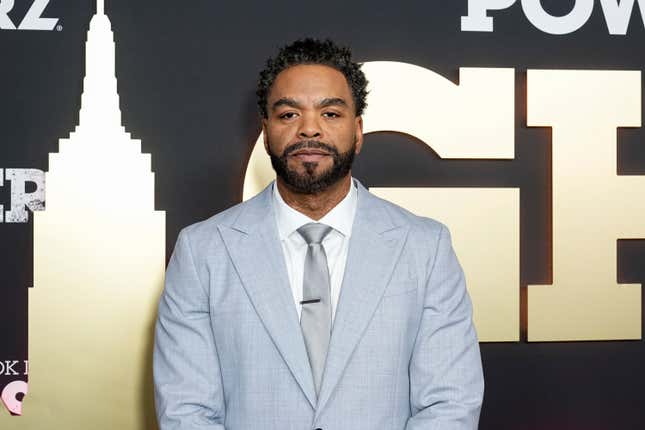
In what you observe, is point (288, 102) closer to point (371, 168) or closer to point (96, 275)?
point (371, 168)

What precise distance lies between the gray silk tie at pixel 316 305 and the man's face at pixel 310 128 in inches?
5.3

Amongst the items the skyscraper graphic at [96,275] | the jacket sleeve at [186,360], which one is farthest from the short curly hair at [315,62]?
the skyscraper graphic at [96,275]

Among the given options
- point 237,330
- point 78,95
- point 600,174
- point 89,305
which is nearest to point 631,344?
point 600,174

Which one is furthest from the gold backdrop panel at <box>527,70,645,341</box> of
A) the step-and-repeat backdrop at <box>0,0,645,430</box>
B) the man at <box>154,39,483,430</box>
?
the man at <box>154,39,483,430</box>

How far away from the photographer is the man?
6.03ft

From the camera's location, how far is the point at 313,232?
1950 millimetres

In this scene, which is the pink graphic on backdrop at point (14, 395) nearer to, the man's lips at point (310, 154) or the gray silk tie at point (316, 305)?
the gray silk tie at point (316, 305)

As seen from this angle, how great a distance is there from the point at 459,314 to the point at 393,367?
192 millimetres

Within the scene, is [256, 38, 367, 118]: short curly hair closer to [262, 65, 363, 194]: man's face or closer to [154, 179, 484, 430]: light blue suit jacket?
[262, 65, 363, 194]: man's face

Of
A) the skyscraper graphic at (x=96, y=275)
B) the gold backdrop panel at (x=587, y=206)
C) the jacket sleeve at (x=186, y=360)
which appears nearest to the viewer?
the jacket sleeve at (x=186, y=360)

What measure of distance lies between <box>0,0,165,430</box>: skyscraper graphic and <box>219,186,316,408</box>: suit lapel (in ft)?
1.96

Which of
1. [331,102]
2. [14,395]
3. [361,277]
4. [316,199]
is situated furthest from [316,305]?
[14,395]

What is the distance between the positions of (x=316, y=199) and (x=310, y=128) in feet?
0.55

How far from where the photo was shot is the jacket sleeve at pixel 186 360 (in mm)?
1817
